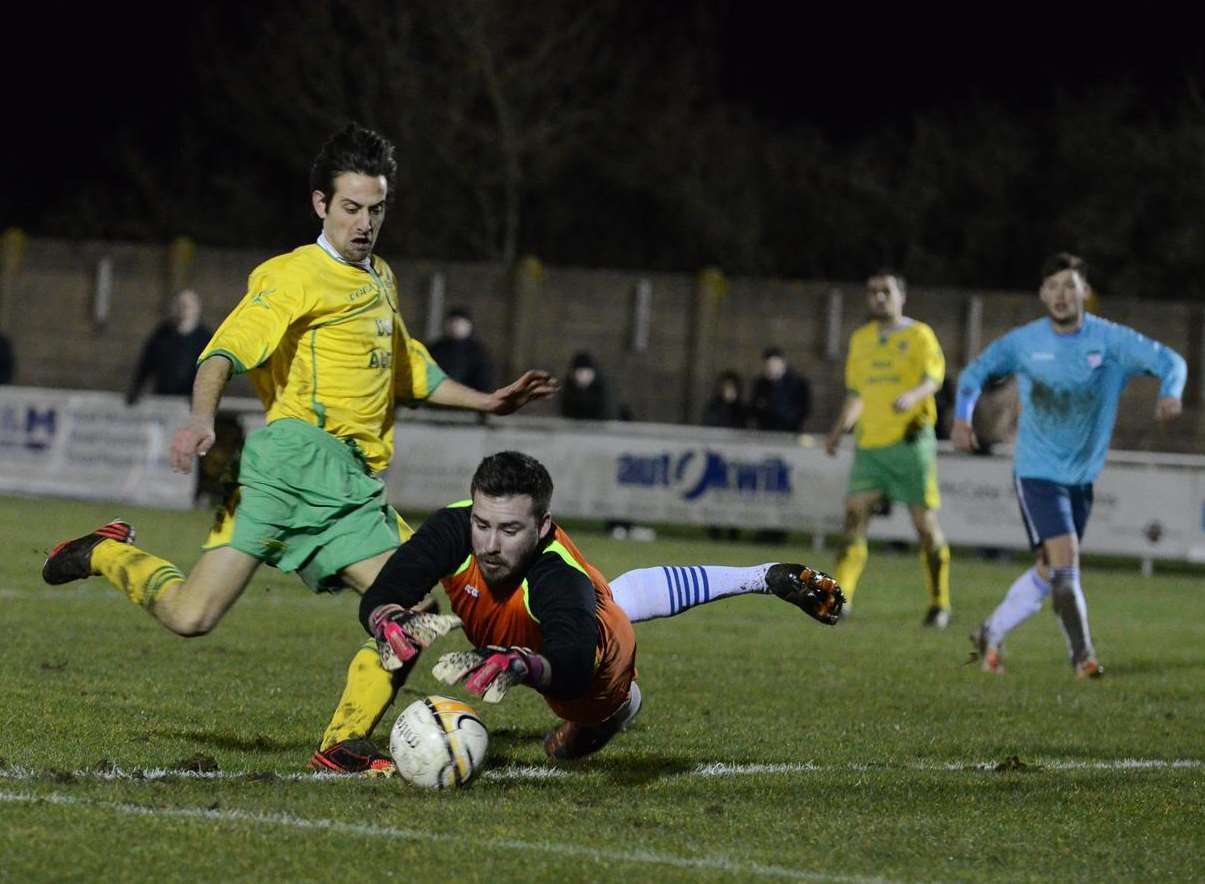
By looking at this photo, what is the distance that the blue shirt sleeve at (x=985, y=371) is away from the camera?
10.2 m

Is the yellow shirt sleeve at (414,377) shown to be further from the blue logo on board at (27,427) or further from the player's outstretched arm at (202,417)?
the blue logo on board at (27,427)

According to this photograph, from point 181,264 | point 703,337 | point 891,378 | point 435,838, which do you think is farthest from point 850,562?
point 181,264

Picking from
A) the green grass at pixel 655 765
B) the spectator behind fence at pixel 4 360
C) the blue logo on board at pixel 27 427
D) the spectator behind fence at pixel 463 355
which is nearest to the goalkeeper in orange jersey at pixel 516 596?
the green grass at pixel 655 765

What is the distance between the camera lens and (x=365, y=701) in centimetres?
643

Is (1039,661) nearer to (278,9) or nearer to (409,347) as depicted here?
(409,347)

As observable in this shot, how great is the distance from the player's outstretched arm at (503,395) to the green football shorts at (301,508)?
59cm

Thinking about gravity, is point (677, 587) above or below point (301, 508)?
below

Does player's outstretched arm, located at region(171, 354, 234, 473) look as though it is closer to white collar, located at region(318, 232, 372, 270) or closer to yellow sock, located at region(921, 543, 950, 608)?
white collar, located at region(318, 232, 372, 270)

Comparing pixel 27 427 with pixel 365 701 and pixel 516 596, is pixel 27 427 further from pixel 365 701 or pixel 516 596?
pixel 516 596

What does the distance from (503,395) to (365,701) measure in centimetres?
124

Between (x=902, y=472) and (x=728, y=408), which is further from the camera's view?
(x=728, y=408)

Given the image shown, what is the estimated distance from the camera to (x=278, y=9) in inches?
1570

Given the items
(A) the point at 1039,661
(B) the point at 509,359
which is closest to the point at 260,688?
(A) the point at 1039,661

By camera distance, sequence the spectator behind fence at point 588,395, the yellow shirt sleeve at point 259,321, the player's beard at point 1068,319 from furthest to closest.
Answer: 1. the spectator behind fence at point 588,395
2. the player's beard at point 1068,319
3. the yellow shirt sleeve at point 259,321
